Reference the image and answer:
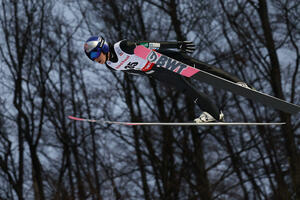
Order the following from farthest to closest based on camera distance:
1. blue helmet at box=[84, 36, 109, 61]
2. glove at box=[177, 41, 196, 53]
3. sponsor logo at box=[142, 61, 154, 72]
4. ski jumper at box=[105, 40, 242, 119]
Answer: sponsor logo at box=[142, 61, 154, 72] < glove at box=[177, 41, 196, 53] < ski jumper at box=[105, 40, 242, 119] < blue helmet at box=[84, 36, 109, 61]

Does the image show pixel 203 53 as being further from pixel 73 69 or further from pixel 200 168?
pixel 73 69

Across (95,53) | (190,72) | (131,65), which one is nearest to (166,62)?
(190,72)

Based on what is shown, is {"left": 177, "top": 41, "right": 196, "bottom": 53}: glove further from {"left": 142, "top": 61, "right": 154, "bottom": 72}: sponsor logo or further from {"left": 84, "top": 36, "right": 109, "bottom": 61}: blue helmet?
{"left": 84, "top": 36, "right": 109, "bottom": 61}: blue helmet

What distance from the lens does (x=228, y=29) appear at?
13.6 metres

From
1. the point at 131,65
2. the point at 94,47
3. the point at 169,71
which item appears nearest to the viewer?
the point at 94,47

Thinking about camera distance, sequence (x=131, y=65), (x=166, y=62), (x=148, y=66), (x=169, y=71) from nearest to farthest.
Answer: (x=166, y=62)
(x=131, y=65)
(x=148, y=66)
(x=169, y=71)

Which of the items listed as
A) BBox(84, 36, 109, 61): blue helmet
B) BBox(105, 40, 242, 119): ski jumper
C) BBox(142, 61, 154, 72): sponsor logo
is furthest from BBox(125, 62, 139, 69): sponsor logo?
BBox(84, 36, 109, 61): blue helmet

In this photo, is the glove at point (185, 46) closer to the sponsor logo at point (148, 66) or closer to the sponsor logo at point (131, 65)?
the sponsor logo at point (148, 66)

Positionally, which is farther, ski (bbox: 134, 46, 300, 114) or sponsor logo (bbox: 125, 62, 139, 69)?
sponsor logo (bbox: 125, 62, 139, 69)

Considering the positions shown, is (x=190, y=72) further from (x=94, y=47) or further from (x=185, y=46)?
(x=94, y=47)

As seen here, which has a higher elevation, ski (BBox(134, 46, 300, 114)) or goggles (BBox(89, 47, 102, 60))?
goggles (BBox(89, 47, 102, 60))

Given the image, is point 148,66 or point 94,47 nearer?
point 94,47

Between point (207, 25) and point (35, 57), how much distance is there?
6338 mm

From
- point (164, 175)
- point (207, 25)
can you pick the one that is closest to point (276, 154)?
point (164, 175)
